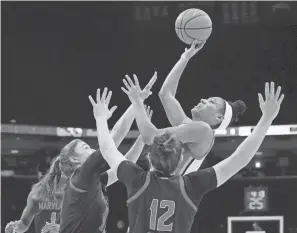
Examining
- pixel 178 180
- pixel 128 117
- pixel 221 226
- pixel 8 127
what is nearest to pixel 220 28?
pixel 221 226

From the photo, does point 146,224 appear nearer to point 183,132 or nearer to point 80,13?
point 183,132

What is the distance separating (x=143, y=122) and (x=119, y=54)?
9633 mm

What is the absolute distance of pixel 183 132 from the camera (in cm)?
426

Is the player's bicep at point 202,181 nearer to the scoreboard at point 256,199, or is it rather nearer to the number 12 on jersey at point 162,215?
the number 12 on jersey at point 162,215

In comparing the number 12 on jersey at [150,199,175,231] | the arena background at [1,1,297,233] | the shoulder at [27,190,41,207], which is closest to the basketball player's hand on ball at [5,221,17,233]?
the shoulder at [27,190,41,207]

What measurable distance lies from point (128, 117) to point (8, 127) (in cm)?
953

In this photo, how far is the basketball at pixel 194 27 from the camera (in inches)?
194

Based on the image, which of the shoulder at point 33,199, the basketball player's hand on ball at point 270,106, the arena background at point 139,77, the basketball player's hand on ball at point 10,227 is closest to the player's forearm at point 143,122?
the basketball player's hand on ball at point 270,106

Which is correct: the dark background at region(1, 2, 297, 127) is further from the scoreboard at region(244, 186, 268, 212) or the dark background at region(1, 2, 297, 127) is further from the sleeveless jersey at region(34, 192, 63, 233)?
→ the sleeveless jersey at region(34, 192, 63, 233)

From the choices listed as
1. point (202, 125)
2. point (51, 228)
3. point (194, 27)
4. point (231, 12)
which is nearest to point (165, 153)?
point (202, 125)

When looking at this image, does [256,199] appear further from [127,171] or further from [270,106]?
[127,171]

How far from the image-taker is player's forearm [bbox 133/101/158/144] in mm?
3672

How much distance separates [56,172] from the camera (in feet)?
17.9

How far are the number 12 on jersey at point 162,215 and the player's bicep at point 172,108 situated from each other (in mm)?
1289
